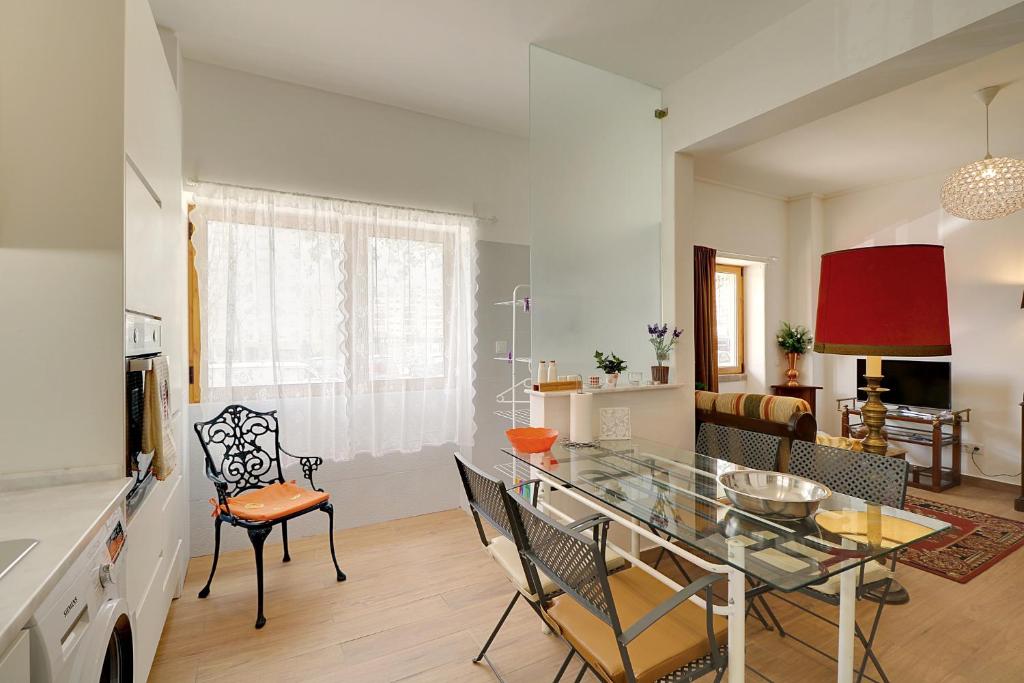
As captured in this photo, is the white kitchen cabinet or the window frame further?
the window frame

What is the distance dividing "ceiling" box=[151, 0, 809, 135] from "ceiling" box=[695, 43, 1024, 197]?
2.26 ft

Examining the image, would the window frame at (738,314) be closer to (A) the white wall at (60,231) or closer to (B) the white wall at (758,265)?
(B) the white wall at (758,265)

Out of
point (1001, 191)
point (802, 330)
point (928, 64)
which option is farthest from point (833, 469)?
point (802, 330)

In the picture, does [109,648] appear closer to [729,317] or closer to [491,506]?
[491,506]

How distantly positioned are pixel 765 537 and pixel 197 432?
2.71 metres

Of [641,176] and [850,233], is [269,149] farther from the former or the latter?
[850,233]

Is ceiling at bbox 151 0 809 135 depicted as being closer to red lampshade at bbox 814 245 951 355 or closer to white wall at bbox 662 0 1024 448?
white wall at bbox 662 0 1024 448

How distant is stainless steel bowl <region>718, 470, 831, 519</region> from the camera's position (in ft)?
4.75

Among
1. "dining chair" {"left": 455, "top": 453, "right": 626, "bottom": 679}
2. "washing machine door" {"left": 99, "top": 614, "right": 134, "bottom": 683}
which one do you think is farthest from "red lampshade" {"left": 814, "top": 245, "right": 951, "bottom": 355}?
"washing machine door" {"left": 99, "top": 614, "right": 134, "bottom": 683}

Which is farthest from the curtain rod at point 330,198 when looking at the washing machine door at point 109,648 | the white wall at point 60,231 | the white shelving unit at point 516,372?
the washing machine door at point 109,648

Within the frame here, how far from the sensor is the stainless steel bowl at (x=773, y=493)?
145 cm

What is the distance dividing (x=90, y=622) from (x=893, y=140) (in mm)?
5186

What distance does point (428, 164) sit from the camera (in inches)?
136

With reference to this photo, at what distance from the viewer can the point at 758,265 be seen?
5.00 m
